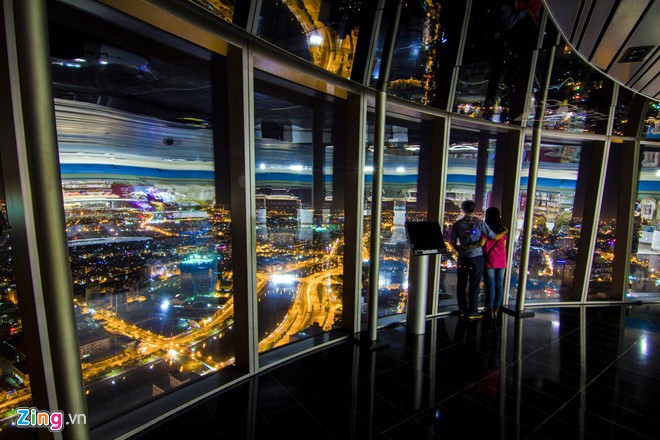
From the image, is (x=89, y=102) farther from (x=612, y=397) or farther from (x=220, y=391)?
(x=612, y=397)

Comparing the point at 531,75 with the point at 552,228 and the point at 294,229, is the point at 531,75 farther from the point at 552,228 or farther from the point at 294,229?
the point at 294,229

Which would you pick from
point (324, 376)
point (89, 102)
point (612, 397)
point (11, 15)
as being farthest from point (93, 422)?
point (612, 397)

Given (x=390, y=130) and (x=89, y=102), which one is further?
(x=390, y=130)

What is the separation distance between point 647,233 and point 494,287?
11.8 ft

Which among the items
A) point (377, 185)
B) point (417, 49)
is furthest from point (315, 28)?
point (377, 185)

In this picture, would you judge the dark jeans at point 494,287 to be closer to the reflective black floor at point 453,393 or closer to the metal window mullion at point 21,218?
the reflective black floor at point 453,393

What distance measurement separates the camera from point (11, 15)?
1.38m

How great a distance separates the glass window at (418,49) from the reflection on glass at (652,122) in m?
3.79

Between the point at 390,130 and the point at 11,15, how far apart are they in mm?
3816

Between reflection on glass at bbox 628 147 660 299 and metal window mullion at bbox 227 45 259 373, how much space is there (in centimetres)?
672

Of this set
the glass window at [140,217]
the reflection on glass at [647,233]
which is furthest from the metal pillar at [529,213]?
the glass window at [140,217]

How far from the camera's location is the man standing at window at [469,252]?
414 centimetres
